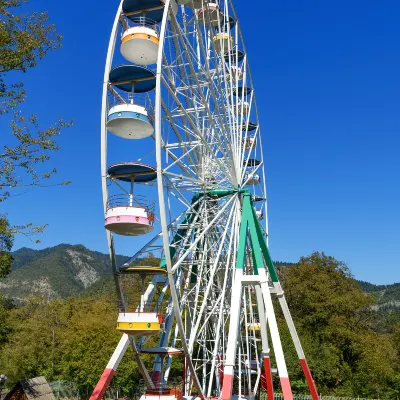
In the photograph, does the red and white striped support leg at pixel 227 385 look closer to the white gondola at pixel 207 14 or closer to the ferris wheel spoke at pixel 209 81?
the ferris wheel spoke at pixel 209 81

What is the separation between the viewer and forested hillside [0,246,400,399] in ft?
108

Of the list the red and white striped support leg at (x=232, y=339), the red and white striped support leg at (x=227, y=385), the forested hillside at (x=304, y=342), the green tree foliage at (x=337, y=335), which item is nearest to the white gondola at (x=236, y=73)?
the red and white striped support leg at (x=232, y=339)

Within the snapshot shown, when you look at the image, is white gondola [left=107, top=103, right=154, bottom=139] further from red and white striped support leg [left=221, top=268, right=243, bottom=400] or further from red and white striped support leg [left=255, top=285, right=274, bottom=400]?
red and white striped support leg [left=255, top=285, right=274, bottom=400]

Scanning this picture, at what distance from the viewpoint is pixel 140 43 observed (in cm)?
1736

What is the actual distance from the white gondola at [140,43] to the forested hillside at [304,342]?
67.0 feet

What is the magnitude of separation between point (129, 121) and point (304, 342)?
2704 cm

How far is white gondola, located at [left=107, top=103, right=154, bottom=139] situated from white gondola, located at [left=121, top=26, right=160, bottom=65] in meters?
2.35

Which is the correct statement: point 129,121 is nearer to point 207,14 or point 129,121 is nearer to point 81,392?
point 207,14

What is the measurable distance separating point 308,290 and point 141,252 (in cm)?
2776

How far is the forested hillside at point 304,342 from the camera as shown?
3306cm

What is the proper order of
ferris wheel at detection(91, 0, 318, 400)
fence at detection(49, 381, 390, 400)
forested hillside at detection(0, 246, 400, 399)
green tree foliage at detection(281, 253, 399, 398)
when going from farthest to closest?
green tree foliage at detection(281, 253, 399, 398) → fence at detection(49, 381, 390, 400) → forested hillside at detection(0, 246, 400, 399) → ferris wheel at detection(91, 0, 318, 400)

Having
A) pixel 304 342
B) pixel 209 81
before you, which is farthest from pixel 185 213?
pixel 304 342

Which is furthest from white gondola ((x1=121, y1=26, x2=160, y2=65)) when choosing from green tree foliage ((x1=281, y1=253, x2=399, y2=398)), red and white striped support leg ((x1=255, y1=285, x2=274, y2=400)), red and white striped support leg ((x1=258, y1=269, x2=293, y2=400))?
green tree foliage ((x1=281, y1=253, x2=399, y2=398))

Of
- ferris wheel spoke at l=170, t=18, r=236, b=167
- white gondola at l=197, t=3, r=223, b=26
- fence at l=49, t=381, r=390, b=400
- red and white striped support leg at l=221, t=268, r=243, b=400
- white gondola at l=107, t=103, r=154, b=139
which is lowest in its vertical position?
fence at l=49, t=381, r=390, b=400
